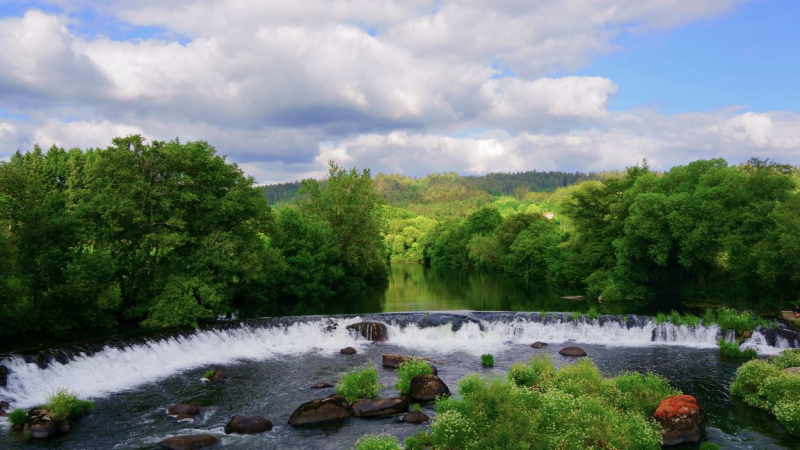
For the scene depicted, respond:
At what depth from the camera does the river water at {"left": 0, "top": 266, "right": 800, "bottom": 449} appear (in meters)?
20.8

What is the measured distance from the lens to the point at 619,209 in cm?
5812

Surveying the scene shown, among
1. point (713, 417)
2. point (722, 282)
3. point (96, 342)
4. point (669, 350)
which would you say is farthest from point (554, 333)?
point (96, 342)

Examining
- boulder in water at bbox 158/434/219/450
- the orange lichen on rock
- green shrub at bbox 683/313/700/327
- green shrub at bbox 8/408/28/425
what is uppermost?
green shrub at bbox 683/313/700/327

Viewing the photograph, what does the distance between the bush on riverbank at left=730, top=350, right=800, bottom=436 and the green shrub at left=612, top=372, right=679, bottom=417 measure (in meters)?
3.68

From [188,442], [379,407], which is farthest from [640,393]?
[188,442]

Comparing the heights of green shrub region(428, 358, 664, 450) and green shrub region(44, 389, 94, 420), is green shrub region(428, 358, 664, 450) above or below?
above

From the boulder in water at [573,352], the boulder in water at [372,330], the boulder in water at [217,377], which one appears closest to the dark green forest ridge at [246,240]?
the boulder in water at [372,330]

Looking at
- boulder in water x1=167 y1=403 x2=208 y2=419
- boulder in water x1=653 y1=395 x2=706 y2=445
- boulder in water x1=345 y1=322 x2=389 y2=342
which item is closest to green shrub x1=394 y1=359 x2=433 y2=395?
boulder in water x1=167 y1=403 x2=208 y2=419

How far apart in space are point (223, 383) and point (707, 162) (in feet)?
165

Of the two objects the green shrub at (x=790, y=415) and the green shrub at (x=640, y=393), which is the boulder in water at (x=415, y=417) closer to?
the green shrub at (x=640, y=393)

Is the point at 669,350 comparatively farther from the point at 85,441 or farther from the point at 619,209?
the point at 85,441

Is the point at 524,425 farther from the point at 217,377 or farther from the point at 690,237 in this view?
the point at 690,237

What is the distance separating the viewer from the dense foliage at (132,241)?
33.3 metres

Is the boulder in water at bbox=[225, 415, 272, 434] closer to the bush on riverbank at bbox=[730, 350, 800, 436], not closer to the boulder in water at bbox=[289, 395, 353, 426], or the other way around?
the boulder in water at bbox=[289, 395, 353, 426]
